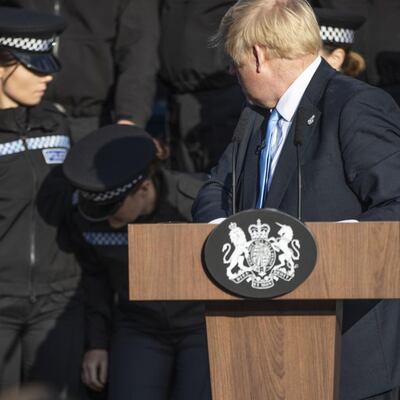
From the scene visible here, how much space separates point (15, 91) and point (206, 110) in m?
0.89

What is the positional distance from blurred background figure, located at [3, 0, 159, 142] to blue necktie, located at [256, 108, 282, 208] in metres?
2.21

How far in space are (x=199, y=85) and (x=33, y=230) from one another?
1076 millimetres

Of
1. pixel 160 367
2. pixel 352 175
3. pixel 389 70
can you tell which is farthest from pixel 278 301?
pixel 389 70

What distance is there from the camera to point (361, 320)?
315 centimetres

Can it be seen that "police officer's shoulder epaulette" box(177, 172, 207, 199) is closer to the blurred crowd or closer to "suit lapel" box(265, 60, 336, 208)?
the blurred crowd

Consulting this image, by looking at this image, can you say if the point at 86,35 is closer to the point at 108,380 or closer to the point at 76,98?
the point at 76,98

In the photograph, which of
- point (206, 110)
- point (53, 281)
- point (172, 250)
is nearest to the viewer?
point (172, 250)

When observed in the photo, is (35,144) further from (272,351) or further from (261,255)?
(261,255)

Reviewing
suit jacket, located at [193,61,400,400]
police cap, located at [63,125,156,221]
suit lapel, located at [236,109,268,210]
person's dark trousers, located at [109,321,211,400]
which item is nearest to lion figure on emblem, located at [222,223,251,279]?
suit jacket, located at [193,61,400,400]

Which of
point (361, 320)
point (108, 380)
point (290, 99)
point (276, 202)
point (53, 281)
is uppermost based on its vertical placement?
point (290, 99)

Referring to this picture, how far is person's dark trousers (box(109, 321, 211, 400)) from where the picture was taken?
15.1 ft

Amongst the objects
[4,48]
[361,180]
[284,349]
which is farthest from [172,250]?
[4,48]

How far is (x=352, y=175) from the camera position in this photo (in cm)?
309

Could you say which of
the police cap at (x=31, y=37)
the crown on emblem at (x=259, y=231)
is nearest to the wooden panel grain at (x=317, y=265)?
the crown on emblem at (x=259, y=231)
